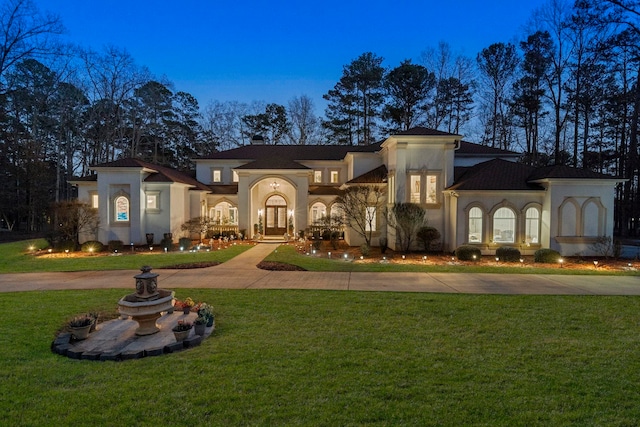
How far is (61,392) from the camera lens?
453 cm

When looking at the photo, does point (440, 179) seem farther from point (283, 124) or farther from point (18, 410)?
point (283, 124)

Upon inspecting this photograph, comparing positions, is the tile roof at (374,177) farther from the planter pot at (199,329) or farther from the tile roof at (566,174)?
the planter pot at (199,329)

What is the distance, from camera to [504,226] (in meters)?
18.4

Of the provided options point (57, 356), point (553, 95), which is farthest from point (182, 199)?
point (553, 95)

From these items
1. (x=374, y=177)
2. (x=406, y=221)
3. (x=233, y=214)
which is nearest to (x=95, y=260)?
(x=233, y=214)

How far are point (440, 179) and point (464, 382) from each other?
16.4m

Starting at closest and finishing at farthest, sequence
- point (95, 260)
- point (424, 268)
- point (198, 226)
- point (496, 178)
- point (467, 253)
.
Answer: point (424, 268)
point (95, 260)
point (467, 253)
point (496, 178)
point (198, 226)

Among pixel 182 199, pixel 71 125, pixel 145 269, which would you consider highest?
pixel 71 125

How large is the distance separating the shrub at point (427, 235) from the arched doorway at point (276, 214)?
1243cm

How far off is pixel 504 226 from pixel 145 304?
18250 millimetres

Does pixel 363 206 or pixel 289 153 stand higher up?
pixel 289 153

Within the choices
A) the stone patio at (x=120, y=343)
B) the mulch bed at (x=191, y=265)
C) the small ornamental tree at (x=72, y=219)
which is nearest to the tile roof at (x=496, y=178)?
the mulch bed at (x=191, y=265)

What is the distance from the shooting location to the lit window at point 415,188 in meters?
19.9

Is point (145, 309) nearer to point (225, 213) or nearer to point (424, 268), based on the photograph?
point (424, 268)
